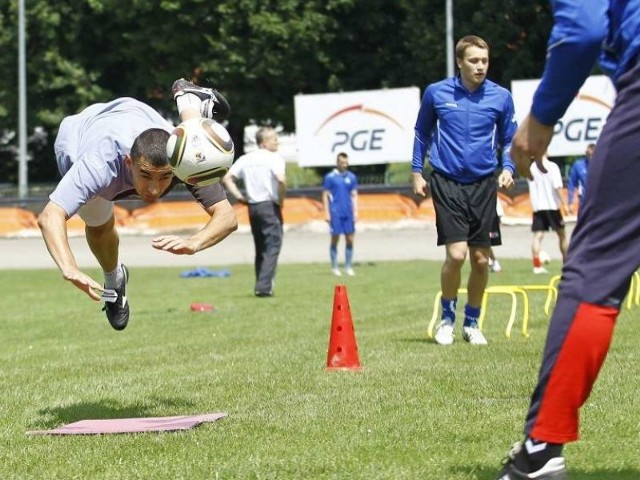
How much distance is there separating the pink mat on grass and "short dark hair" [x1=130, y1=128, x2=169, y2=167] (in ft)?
4.31

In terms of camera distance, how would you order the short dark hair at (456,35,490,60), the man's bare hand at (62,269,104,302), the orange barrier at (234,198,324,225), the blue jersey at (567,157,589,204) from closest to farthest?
1. the man's bare hand at (62,269,104,302)
2. the short dark hair at (456,35,490,60)
3. the blue jersey at (567,157,589,204)
4. the orange barrier at (234,198,324,225)

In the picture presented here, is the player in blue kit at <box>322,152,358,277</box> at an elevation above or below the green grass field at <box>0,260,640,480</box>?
below

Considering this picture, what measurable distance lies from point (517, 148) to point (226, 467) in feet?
6.29

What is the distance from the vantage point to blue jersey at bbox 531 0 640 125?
421 cm

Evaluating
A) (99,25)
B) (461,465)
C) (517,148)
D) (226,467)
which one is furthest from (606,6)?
(99,25)

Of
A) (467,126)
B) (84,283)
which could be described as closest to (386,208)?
(467,126)

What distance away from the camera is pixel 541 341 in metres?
10.3

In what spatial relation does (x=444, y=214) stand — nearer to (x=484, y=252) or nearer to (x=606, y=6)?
(x=484, y=252)

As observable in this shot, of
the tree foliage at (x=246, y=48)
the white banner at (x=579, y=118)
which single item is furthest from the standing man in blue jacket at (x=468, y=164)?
the tree foliage at (x=246, y=48)

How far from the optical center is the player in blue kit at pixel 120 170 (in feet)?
22.1

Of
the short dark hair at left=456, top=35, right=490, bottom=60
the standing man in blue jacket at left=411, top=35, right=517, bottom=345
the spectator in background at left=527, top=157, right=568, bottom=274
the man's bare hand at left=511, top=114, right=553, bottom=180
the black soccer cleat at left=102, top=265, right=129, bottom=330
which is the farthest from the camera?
the spectator in background at left=527, top=157, right=568, bottom=274

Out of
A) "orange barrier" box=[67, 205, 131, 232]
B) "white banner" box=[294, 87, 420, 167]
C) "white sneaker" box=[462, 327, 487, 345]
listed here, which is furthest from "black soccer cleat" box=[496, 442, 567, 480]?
"white banner" box=[294, 87, 420, 167]

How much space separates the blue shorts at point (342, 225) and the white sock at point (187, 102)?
16060mm

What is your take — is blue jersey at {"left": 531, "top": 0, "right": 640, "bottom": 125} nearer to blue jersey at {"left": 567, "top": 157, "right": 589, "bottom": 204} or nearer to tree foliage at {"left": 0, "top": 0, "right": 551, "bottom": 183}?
blue jersey at {"left": 567, "top": 157, "right": 589, "bottom": 204}
